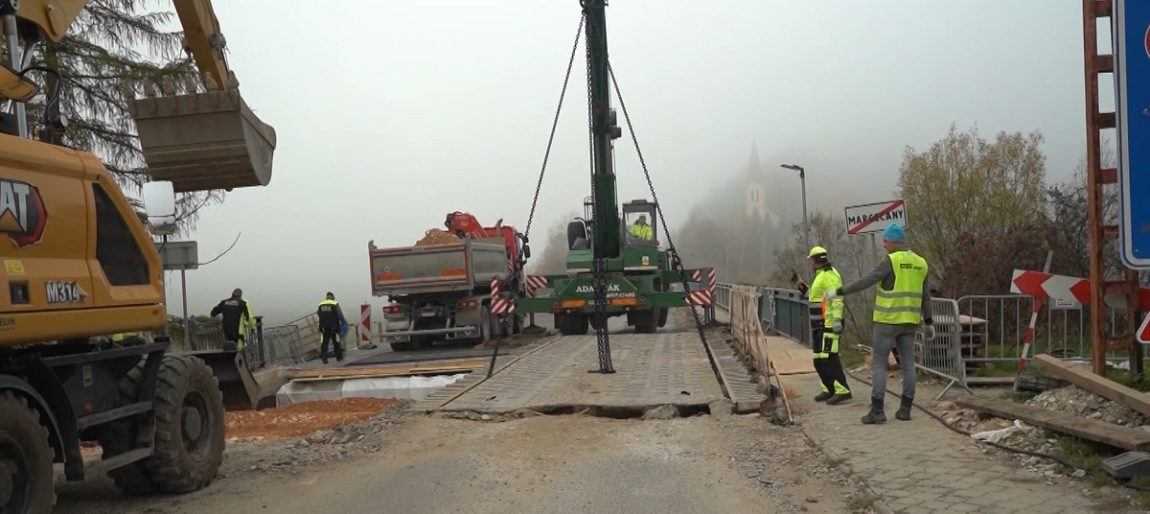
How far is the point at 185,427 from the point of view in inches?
278

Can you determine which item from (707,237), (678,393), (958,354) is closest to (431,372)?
(678,393)

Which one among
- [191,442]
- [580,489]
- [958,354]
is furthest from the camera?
[958,354]

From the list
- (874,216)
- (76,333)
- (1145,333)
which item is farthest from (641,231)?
(76,333)

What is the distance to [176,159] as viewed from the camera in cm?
820

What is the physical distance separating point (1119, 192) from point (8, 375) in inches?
252

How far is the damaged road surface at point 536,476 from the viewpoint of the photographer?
6.18 m

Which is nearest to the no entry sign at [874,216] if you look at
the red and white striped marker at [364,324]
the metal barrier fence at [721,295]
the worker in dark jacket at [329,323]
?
the worker in dark jacket at [329,323]

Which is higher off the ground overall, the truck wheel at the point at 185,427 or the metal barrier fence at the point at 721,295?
the truck wheel at the point at 185,427

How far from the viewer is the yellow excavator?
16.9ft

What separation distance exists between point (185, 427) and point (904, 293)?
6095 mm

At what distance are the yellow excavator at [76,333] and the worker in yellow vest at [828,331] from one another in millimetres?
5772

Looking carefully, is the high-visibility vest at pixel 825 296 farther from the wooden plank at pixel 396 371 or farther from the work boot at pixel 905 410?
the wooden plank at pixel 396 371

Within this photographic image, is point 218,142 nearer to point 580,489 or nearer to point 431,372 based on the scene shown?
point 580,489

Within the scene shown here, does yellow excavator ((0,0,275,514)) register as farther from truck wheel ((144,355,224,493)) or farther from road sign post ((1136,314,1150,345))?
road sign post ((1136,314,1150,345))
